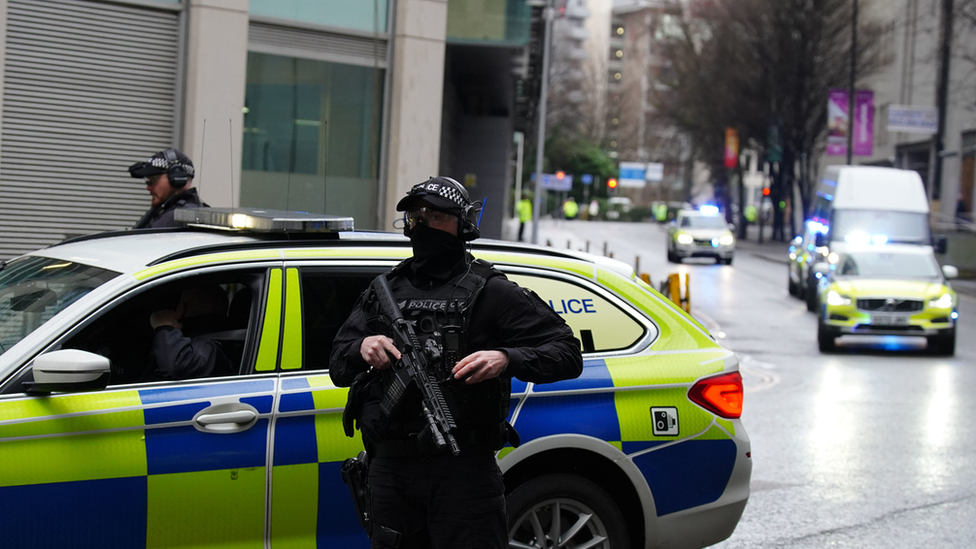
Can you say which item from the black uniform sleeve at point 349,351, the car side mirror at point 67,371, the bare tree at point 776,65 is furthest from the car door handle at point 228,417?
the bare tree at point 776,65

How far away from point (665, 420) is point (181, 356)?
6.30 ft

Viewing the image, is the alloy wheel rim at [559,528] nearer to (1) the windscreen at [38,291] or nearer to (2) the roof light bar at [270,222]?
(2) the roof light bar at [270,222]

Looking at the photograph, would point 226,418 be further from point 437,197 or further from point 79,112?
point 79,112

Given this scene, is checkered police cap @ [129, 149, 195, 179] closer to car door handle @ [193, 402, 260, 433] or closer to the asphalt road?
car door handle @ [193, 402, 260, 433]

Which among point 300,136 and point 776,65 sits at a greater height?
point 776,65

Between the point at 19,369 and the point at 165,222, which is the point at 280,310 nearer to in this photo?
the point at 19,369

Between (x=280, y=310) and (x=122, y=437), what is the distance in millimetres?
728

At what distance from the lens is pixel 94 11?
12.8 m

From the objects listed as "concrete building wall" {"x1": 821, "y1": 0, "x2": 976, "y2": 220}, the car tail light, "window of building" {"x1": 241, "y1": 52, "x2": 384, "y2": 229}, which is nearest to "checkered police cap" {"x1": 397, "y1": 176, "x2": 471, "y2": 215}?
the car tail light

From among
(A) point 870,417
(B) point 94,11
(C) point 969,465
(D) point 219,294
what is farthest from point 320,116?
(D) point 219,294

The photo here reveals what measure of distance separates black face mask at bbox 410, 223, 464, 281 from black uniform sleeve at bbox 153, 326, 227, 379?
0.98 m

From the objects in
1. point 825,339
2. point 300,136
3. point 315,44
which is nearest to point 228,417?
point 300,136

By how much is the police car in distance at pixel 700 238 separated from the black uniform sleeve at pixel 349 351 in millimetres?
32082

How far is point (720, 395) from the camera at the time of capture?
15.4 feet
